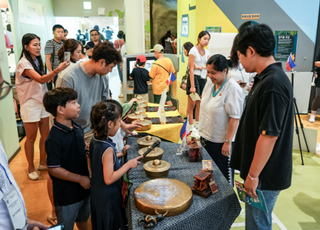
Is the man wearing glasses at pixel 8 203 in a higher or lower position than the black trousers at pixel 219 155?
higher

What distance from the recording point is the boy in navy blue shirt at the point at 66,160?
62.7 inches

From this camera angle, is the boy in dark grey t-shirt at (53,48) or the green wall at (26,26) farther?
the green wall at (26,26)

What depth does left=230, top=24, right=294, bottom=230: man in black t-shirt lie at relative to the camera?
1.29m

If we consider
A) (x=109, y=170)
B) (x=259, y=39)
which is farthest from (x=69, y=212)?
(x=259, y=39)

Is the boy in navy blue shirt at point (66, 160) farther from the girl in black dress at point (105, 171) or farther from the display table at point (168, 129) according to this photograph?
the display table at point (168, 129)

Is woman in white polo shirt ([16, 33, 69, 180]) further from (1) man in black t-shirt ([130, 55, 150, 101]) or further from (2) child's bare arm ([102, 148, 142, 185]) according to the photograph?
(1) man in black t-shirt ([130, 55, 150, 101])

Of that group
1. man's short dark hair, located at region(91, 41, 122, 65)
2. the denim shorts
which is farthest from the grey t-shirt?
the denim shorts

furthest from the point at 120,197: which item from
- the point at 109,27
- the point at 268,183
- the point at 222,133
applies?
the point at 109,27

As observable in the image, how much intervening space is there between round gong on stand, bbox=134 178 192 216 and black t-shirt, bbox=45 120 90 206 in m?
0.46

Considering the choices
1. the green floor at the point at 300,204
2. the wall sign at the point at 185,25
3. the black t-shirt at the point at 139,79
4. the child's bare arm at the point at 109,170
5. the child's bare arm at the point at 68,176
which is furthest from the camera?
the wall sign at the point at 185,25

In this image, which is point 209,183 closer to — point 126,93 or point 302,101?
point 126,93

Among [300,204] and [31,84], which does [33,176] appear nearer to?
[31,84]

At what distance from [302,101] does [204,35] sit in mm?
3525

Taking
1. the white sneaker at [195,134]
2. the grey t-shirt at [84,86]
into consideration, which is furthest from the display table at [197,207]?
the white sneaker at [195,134]
